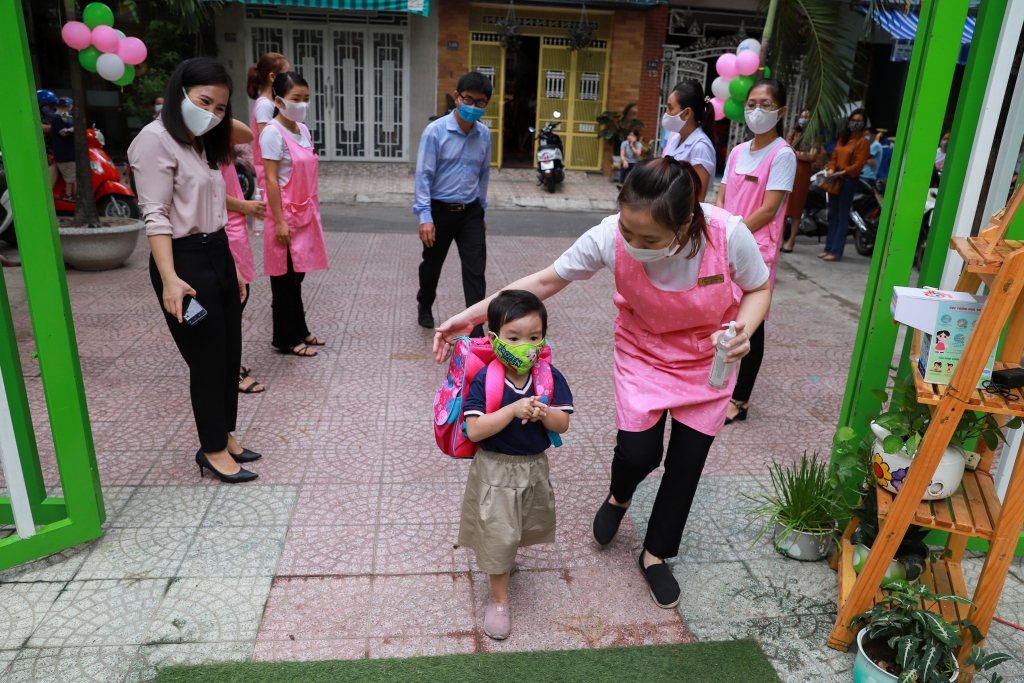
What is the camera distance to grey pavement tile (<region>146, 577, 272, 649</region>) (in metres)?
2.45

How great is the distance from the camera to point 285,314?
16.1 feet

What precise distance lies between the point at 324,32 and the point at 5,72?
A: 40.8 ft

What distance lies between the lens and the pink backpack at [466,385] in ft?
7.70

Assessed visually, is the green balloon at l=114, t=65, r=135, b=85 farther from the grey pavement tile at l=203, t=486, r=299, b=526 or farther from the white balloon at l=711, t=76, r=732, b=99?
the white balloon at l=711, t=76, r=732, b=99

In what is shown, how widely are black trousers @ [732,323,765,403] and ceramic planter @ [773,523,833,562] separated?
121 centimetres

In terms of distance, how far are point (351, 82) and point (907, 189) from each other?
514 inches

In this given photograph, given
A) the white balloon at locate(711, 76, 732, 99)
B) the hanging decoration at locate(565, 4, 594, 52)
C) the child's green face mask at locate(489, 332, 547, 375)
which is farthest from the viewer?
the hanging decoration at locate(565, 4, 594, 52)

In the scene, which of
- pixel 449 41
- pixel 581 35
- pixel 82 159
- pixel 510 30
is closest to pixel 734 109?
pixel 82 159

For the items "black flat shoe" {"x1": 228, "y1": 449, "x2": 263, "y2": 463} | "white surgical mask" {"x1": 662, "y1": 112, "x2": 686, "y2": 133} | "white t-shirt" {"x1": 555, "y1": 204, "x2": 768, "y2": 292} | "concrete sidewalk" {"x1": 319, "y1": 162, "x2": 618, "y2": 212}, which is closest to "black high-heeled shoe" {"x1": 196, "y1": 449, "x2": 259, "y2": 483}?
"black flat shoe" {"x1": 228, "y1": 449, "x2": 263, "y2": 463}

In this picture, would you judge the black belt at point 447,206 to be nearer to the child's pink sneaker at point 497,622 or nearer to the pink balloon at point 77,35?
the child's pink sneaker at point 497,622

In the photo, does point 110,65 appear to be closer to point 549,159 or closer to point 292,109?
point 292,109

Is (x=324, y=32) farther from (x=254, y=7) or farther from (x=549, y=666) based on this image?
(x=549, y=666)

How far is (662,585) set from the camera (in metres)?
2.71

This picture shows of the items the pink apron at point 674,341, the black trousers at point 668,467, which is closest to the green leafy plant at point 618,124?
the pink apron at point 674,341
